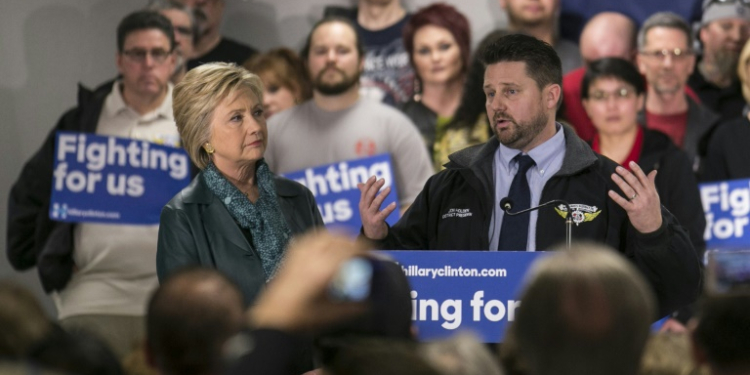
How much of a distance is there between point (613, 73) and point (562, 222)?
254 centimetres

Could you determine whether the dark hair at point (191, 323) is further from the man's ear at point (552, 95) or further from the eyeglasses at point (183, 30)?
the eyeglasses at point (183, 30)

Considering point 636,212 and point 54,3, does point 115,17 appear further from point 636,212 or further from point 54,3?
point 636,212

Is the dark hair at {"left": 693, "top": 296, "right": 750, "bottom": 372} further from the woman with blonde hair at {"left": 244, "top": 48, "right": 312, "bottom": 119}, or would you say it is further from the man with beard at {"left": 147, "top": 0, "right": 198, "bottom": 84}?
the man with beard at {"left": 147, "top": 0, "right": 198, "bottom": 84}

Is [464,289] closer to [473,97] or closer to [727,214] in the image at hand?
[727,214]

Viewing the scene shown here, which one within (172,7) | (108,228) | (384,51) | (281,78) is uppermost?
(172,7)

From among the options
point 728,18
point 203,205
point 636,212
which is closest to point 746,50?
Result: point 728,18

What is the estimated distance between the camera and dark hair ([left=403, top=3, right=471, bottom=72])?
24.0 ft

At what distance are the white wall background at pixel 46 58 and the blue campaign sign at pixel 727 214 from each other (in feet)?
6.91

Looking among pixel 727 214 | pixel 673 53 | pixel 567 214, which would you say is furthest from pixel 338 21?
pixel 567 214

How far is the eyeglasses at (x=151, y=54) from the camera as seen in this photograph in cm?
714

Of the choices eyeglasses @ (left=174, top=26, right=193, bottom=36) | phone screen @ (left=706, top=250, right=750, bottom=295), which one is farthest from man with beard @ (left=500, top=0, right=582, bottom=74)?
phone screen @ (left=706, top=250, right=750, bottom=295)

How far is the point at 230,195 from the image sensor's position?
4.46 m

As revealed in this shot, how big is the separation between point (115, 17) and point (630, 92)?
137 inches

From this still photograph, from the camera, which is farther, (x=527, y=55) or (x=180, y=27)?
(x=180, y=27)
